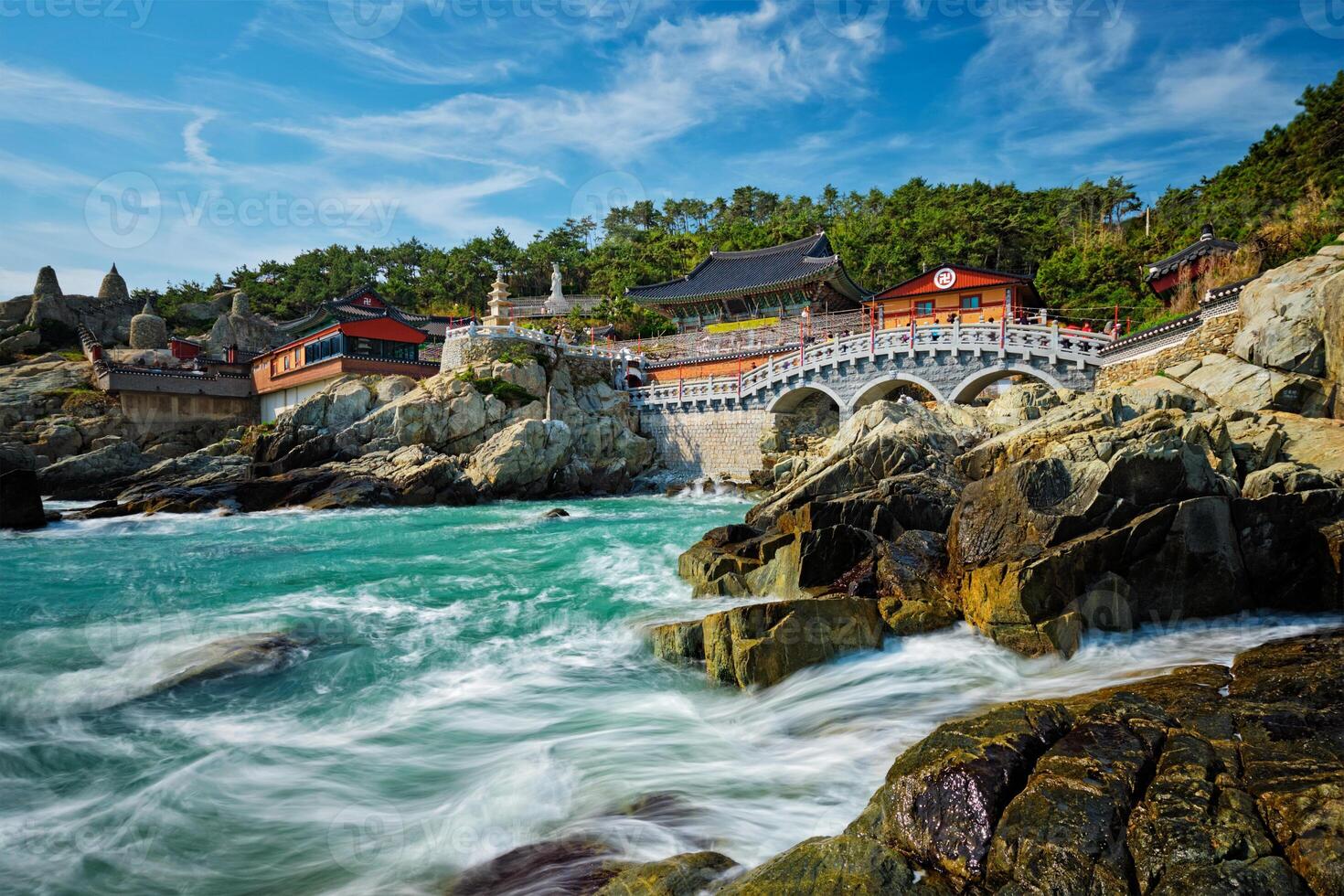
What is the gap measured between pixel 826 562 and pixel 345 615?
28.3 ft

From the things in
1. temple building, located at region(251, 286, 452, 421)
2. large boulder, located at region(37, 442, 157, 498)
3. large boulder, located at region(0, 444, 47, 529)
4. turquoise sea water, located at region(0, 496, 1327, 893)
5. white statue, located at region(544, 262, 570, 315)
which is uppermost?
white statue, located at region(544, 262, 570, 315)

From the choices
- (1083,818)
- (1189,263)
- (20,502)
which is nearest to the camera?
(1083,818)

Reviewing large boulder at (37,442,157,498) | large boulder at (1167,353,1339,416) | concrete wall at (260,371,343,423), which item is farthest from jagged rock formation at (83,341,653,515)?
large boulder at (1167,353,1339,416)

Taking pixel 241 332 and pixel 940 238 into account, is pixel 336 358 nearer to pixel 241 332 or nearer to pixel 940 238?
pixel 241 332

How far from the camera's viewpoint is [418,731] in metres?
7.81

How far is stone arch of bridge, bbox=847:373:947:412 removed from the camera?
26750 millimetres

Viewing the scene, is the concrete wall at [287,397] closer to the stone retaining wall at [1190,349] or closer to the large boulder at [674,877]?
the large boulder at [674,877]

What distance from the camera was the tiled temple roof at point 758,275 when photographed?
3853 centimetres

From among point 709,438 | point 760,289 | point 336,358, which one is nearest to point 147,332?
point 336,358

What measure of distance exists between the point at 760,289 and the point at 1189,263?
68.2ft

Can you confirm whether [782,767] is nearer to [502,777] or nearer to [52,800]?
[502,777]

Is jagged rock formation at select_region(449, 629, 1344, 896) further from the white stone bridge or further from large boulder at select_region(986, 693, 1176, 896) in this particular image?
the white stone bridge

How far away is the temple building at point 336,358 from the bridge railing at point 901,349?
1372 cm

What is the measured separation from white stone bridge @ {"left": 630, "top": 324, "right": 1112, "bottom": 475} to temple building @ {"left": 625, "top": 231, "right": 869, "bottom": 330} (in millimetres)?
8890
